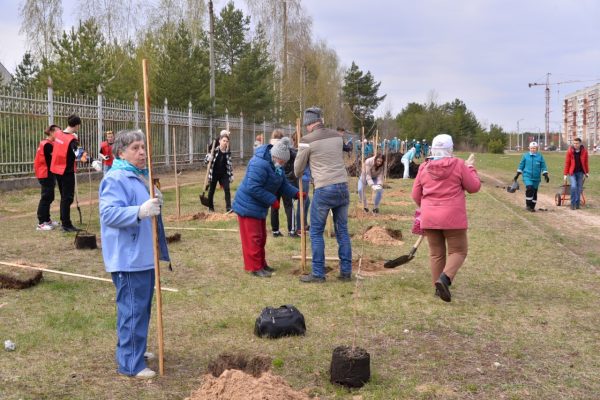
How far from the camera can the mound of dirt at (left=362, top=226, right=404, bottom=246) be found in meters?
10.3

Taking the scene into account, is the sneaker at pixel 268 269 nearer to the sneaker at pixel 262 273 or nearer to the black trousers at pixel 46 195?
the sneaker at pixel 262 273

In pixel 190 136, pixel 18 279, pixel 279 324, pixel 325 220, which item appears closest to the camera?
pixel 279 324

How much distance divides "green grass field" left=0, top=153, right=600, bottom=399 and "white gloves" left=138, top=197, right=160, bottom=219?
117 centimetres

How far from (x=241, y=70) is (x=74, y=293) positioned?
30.4 metres

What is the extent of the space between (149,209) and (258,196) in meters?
3.57

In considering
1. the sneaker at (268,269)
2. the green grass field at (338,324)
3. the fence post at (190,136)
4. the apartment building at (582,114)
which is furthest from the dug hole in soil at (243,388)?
the apartment building at (582,114)

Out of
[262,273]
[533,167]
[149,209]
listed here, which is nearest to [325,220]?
[262,273]

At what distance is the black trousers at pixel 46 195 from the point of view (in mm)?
10375

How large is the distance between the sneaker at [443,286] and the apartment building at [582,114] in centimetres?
11505

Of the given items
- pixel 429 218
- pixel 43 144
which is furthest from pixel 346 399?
pixel 43 144

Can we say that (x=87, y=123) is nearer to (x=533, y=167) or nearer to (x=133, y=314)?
(x=533, y=167)

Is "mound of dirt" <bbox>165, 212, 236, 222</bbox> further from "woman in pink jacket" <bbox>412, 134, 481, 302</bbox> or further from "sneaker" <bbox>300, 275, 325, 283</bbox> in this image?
"woman in pink jacket" <bbox>412, 134, 481, 302</bbox>

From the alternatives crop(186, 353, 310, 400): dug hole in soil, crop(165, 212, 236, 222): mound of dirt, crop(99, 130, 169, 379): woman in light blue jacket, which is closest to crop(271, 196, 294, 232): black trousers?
crop(165, 212, 236, 222): mound of dirt

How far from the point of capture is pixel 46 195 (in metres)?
10.5
